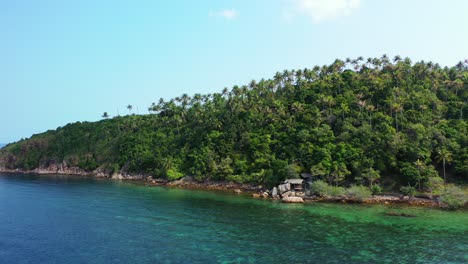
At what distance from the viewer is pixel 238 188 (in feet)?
287

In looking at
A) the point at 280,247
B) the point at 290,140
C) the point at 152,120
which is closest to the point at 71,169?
the point at 152,120

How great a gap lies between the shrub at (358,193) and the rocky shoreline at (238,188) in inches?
26.9

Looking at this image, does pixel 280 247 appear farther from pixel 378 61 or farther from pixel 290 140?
pixel 378 61

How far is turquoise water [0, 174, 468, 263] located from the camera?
36844 millimetres

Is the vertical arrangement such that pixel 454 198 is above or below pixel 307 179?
below

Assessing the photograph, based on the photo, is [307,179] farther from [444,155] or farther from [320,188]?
[444,155]

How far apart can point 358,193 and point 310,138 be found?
19693mm

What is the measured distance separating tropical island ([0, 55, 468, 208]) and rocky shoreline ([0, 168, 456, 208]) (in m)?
0.91

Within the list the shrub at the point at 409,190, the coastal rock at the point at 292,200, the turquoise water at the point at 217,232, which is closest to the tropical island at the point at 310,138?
the shrub at the point at 409,190

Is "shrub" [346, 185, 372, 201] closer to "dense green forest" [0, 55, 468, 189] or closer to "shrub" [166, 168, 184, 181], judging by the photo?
"dense green forest" [0, 55, 468, 189]

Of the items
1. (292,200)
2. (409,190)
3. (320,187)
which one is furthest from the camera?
(320,187)

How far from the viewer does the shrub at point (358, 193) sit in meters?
69.4

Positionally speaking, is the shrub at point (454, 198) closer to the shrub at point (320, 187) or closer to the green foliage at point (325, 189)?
the green foliage at point (325, 189)

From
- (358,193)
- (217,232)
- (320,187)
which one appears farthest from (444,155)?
(217,232)
